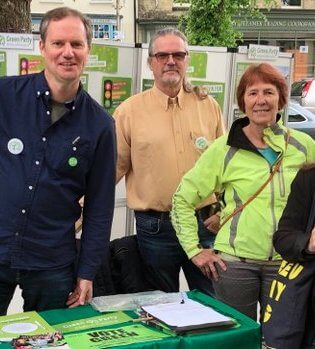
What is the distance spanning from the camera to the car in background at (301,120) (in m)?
9.02

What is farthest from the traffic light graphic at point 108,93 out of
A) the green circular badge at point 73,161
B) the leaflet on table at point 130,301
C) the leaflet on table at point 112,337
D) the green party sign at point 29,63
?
the leaflet on table at point 112,337

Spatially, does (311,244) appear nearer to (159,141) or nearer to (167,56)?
(159,141)

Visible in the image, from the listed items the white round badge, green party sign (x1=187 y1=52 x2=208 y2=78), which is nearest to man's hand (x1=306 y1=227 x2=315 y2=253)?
the white round badge

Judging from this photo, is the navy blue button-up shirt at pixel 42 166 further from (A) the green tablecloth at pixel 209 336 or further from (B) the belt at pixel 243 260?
(B) the belt at pixel 243 260

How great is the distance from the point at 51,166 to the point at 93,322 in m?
0.58

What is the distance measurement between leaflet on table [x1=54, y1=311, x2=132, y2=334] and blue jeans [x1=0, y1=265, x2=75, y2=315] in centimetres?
33

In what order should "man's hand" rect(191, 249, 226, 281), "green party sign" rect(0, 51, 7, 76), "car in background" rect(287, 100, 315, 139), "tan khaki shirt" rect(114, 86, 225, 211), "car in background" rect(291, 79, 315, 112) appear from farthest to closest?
"car in background" rect(291, 79, 315, 112) < "car in background" rect(287, 100, 315, 139) < "green party sign" rect(0, 51, 7, 76) < "tan khaki shirt" rect(114, 86, 225, 211) < "man's hand" rect(191, 249, 226, 281)

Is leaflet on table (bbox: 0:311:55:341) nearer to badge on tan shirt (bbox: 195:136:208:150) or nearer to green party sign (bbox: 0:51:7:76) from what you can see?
badge on tan shirt (bbox: 195:136:208:150)

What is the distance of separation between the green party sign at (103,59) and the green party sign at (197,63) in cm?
56

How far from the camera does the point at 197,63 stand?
406 centimetres

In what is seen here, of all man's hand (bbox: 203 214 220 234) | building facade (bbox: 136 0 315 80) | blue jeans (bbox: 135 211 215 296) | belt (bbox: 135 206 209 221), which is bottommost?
blue jeans (bbox: 135 211 215 296)

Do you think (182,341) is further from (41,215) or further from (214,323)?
(41,215)

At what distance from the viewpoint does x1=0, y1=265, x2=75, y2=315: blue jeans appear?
2.10 meters

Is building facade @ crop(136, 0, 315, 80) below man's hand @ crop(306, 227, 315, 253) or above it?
above
